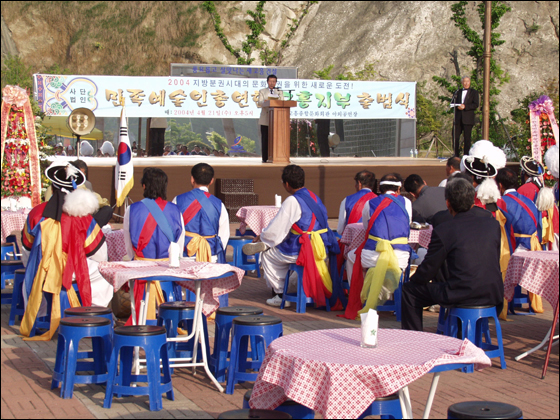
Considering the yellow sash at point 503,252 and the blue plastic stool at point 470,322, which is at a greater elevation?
the yellow sash at point 503,252

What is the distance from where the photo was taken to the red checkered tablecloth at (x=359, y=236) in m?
7.59

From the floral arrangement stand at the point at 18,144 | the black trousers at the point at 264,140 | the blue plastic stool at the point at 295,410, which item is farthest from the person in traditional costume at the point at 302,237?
the black trousers at the point at 264,140

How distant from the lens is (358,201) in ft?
26.2

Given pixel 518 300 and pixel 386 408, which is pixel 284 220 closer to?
pixel 518 300

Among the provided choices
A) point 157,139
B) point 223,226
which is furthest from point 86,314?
point 157,139

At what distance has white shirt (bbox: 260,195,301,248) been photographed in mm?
7707

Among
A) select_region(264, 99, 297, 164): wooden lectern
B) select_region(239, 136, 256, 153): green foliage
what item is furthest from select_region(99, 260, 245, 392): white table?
select_region(239, 136, 256, 153): green foliage

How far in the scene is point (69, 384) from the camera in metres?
4.66

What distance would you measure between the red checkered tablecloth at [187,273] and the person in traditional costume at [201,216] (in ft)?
5.87

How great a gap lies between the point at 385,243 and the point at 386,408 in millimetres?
3775

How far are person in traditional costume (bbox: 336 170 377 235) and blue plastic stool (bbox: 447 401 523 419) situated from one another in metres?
5.01

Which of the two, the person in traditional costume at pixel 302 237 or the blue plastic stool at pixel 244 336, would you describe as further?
the person in traditional costume at pixel 302 237

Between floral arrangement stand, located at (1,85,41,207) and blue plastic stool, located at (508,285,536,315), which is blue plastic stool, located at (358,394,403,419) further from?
floral arrangement stand, located at (1,85,41,207)

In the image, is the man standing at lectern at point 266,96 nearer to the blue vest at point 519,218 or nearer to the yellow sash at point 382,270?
the blue vest at point 519,218
